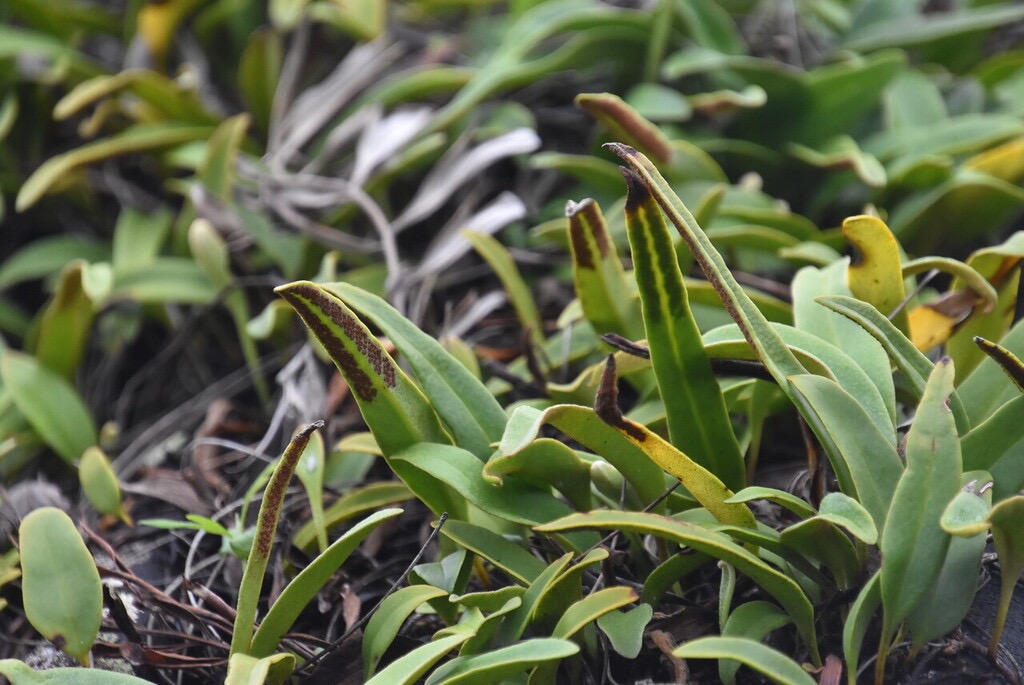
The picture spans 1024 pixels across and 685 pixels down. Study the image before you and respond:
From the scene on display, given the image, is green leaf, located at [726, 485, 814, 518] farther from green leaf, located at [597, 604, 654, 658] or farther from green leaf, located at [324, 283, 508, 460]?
green leaf, located at [324, 283, 508, 460]

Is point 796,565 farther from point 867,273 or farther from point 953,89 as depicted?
point 953,89

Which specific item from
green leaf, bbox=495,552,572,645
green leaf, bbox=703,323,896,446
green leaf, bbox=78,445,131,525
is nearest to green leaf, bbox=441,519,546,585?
green leaf, bbox=495,552,572,645

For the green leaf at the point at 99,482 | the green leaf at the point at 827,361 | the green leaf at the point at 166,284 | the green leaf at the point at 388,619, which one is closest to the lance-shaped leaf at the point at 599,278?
the green leaf at the point at 827,361

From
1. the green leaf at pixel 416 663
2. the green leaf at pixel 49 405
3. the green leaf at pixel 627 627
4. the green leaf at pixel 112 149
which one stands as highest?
the green leaf at pixel 112 149

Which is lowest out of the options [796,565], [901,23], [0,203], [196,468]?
[196,468]

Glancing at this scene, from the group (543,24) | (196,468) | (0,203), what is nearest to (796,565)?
(196,468)

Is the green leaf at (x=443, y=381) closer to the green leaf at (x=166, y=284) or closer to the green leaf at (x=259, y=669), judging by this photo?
the green leaf at (x=259, y=669)
